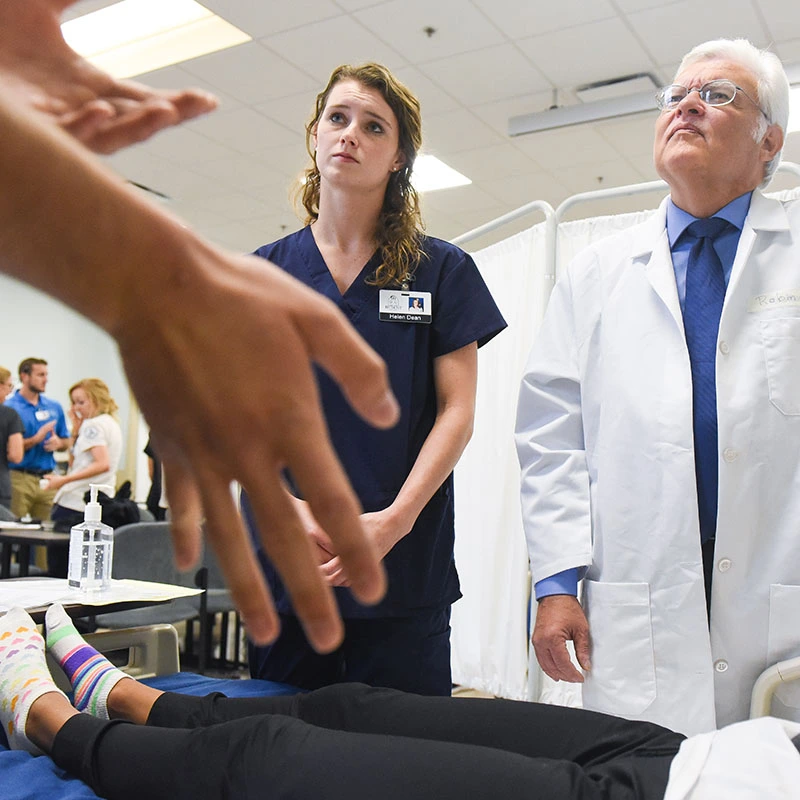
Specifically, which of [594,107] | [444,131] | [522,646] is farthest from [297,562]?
[444,131]

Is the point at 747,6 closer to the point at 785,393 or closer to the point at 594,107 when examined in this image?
the point at 594,107

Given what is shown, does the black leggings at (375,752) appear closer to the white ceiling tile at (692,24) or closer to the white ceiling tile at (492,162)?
the white ceiling tile at (692,24)

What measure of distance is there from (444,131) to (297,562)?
15.5 feet

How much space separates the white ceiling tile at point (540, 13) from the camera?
339 centimetres

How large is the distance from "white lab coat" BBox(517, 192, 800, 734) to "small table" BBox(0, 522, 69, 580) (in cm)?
220

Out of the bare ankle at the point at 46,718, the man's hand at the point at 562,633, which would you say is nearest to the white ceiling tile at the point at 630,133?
the man's hand at the point at 562,633

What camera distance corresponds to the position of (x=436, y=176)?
215 inches

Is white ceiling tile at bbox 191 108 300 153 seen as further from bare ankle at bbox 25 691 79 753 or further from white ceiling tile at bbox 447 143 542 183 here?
bare ankle at bbox 25 691 79 753

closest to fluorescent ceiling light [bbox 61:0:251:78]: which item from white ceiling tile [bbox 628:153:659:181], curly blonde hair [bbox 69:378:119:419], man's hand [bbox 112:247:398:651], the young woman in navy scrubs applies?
curly blonde hair [bbox 69:378:119:419]

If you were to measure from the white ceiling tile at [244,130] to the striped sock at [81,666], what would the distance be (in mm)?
3460

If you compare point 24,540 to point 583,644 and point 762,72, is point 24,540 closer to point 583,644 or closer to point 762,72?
point 583,644

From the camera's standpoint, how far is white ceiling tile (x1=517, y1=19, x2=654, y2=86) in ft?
11.8

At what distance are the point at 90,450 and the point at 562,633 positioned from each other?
2.83 m

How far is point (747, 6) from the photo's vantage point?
338cm
